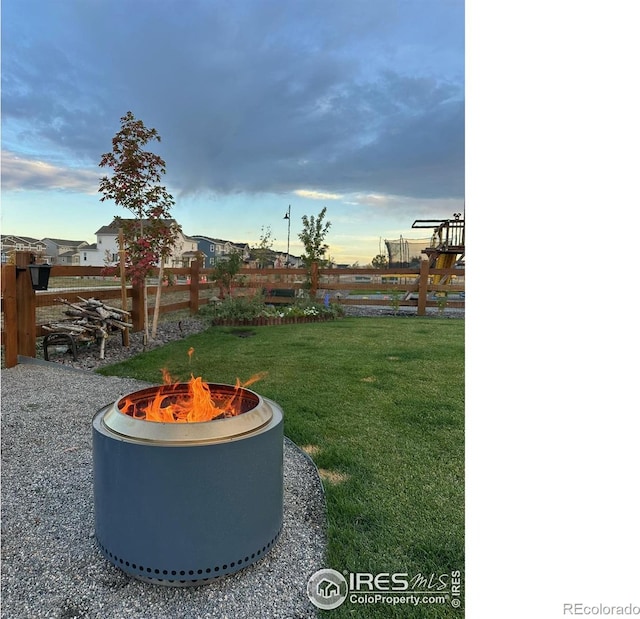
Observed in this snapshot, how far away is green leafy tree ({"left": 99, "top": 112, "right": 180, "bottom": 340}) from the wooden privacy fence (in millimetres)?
503

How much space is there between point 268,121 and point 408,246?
9.23m

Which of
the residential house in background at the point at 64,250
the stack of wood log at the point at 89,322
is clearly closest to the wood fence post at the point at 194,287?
the residential house in background at the point at 64,250

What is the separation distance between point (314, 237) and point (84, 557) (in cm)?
902

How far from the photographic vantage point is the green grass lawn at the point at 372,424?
1.60 m

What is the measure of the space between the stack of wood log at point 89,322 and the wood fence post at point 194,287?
257cm

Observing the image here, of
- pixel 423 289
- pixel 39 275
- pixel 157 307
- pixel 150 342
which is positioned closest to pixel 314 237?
pixel 423 289

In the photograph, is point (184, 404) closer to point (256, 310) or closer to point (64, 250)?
point (64, 250)

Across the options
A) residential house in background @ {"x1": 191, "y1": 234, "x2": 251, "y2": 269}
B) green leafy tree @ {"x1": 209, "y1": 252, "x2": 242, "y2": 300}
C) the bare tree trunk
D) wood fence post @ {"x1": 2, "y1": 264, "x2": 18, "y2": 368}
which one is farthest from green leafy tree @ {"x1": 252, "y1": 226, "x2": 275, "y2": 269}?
wood fence post @ {"x1": 2, "y1": 264, "x2": 18, "y2": 368}

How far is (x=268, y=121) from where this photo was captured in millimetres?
3512

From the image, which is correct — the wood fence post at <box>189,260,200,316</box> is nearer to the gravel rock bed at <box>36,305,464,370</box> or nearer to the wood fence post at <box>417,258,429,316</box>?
the gravel rock bed at <box>36,305,464,370</box>

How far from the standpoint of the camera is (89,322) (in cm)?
491
